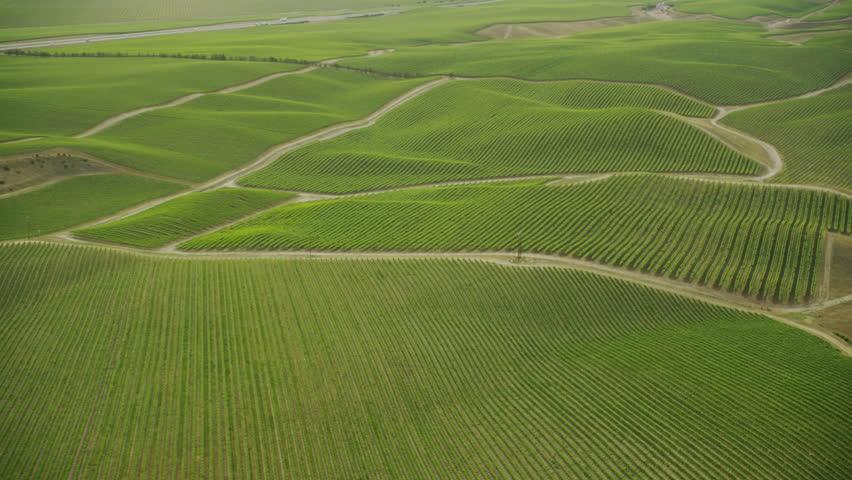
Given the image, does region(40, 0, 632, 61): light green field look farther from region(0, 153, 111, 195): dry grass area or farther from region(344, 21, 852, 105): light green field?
region(0, 153, 111, 195): dry grass area

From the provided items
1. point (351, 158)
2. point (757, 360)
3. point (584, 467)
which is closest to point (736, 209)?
point (757, 360)

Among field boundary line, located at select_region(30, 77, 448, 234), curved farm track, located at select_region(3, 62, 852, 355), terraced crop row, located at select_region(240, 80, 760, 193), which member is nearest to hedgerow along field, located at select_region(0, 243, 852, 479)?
curved farm track, located at select_region(3, 62, 852, 355)

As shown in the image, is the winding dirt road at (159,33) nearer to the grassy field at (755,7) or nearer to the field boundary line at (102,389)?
the grassy field at (755,7)

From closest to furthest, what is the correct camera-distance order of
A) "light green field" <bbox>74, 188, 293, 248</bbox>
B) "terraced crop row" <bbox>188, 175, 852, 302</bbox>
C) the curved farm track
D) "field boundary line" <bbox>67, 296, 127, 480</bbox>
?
1. "field boundary line" <bbox>67, 296, 127, 480</bbox>
2. the curved farm track
3. "terraced crop row" <bbox>188, 175, 852, 302</bbox>
4. "light green field" <bbox>74, 188, 293, 248</bbox>

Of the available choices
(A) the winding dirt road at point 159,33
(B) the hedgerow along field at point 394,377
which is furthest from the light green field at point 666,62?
(B) the hedgerow along field at point 394,377

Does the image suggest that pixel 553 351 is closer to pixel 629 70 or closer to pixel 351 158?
pixel 351 158

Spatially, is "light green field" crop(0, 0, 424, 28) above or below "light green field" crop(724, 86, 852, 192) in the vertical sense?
above
